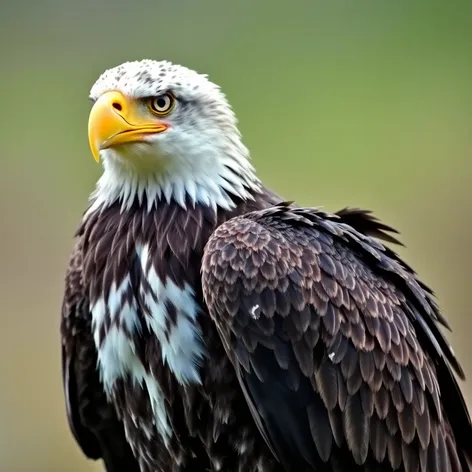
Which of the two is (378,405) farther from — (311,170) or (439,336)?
(311,170)

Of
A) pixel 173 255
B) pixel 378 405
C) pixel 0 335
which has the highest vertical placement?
pixel 173 255

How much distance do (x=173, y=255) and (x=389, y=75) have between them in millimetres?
16715

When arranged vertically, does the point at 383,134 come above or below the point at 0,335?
above

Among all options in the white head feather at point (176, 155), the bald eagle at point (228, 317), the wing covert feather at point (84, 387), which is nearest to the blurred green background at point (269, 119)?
the wing covert feather at point (84, 387)

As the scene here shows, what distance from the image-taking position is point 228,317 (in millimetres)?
6543

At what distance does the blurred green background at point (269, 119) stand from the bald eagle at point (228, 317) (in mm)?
6493

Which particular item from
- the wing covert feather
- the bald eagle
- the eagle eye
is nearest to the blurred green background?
the wing covert feather

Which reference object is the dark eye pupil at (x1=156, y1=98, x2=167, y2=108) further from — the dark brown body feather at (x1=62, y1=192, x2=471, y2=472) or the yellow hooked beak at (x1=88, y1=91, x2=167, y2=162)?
the dark brown body feather at (x1=62, y1=192, x2=471, y2=472)

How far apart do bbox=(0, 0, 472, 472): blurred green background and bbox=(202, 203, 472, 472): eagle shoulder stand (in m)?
6.74

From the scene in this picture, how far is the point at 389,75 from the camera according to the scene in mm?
23156

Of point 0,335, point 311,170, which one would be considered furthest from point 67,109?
point 0,335

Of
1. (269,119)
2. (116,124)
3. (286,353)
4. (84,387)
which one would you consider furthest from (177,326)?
(269,119)

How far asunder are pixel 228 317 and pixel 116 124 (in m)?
1.13

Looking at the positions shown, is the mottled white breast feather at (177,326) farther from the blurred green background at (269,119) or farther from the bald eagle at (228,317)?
the blurred green background at (269,119)
